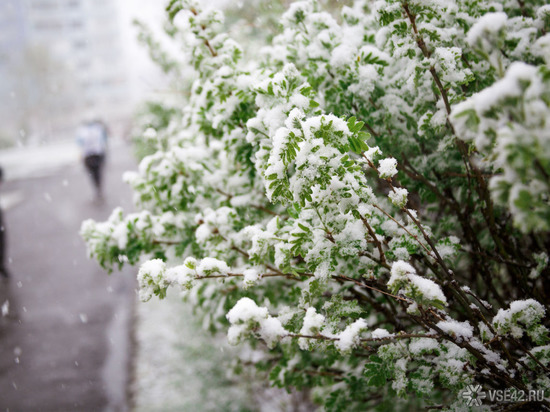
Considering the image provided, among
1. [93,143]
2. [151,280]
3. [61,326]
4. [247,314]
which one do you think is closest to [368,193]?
[247,314]

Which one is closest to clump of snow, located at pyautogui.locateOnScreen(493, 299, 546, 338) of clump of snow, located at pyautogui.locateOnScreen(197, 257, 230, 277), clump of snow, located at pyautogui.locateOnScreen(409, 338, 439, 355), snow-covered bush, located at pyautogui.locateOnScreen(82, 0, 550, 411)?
snow-covered bush, located at pyautogui.locateOnScreen(82, 0, 550, 411)

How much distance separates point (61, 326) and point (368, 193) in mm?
5336

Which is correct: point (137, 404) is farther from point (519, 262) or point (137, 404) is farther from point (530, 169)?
point (530, 169)

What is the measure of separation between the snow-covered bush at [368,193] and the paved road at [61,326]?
2.67 metres

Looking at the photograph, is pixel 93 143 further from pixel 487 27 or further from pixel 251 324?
pixel 487 27

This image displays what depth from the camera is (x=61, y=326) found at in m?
5.34

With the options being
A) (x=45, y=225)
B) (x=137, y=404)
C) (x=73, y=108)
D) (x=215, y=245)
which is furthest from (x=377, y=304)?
(x=73, y=108)

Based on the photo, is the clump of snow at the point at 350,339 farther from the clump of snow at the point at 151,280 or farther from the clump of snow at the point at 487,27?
the clump of snow at the point at 487,27

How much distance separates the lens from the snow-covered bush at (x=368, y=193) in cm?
137

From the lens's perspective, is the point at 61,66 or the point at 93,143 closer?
the point at 93,143

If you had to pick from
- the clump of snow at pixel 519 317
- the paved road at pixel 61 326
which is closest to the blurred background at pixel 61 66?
the paved road at pixel 61 326

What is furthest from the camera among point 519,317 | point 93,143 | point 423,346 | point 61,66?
point 61,66

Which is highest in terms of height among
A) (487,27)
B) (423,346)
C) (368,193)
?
(487,27)

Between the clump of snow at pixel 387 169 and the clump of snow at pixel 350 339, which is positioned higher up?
the clump of snow at pixel 387 169
